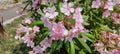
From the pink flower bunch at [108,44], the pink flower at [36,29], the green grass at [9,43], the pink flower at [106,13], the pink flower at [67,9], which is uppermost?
the green grass at [9,43]

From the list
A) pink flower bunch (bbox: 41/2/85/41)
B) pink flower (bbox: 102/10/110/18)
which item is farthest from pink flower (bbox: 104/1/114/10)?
pink flower bunch (bbox: 41/2/85/41)

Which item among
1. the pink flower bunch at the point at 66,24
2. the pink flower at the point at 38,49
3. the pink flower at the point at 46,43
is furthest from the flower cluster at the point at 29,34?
the pink flower bunch at the point at 66,24

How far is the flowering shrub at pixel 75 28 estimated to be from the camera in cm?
336

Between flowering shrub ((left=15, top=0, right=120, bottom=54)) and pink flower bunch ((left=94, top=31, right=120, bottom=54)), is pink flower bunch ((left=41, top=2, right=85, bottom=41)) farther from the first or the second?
pink flower bunch ((left=94, top=31, right=120, bottom=54))

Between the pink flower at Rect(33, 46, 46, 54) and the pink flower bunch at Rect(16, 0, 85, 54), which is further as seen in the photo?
the pink flower at Rect(33, 46, 46, 54)

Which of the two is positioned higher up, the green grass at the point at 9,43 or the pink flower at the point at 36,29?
the green grass at the point at 9,43

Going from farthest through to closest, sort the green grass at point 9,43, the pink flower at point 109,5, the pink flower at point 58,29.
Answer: the green grass at point 9,43 < the pink flower at point 109,5 < the pink flower at point 58,29

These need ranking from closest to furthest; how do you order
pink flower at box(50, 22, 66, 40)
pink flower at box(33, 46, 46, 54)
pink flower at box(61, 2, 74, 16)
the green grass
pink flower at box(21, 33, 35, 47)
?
1. pink flower at box(50, 22, 66, 40)
2. pink flower at box(61, 2, 74, 16)
3. pink flower at box(33, 46, 46, 54)
4. pink flower at box(21, 33, 35, 47)
5. the green grass

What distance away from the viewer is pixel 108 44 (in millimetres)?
3877

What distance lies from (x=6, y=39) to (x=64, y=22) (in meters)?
4.32

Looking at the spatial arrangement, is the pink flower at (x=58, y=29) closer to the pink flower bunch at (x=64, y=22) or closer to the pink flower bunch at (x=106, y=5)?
the pink flower bunch at (x=64, y=22)

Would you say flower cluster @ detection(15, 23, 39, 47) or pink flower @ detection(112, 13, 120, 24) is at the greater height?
flower cluster @ detection(15, 23, 39, 47)

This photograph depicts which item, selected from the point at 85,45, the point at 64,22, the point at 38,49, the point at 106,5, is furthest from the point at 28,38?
the point at 106,5

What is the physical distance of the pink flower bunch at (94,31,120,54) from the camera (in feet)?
12.4
